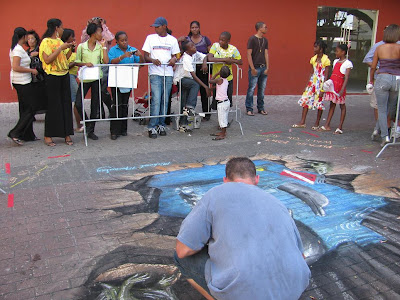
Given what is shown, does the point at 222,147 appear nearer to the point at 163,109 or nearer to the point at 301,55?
the point at 163,109

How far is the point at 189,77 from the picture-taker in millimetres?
8078

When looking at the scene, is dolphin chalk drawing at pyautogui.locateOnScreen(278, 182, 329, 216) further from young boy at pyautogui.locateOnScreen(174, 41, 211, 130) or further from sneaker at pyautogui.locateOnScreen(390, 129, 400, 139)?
young boy at pyautogui.locateOnScreen(174, 41, 211, 130)

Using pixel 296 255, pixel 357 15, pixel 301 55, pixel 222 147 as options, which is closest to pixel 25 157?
pixel 222 147

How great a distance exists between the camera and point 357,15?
13.2 metres

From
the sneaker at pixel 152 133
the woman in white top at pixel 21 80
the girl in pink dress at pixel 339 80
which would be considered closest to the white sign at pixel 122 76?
the sneaker at pixel 152 133

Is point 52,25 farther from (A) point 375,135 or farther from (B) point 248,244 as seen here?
(A) point 375,135

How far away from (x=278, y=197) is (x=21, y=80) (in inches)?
185

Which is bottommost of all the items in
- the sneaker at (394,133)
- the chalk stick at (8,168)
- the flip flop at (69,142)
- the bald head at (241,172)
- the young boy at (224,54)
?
the chalk stick at (8,168)

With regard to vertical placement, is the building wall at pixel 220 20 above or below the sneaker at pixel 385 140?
above

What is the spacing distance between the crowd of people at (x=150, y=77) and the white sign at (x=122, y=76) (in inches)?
6.6

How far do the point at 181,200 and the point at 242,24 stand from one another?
27.0 ft

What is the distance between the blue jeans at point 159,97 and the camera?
25.1 feet

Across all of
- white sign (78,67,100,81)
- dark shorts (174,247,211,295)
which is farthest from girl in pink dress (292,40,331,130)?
dark shorts (174,247,211,295)

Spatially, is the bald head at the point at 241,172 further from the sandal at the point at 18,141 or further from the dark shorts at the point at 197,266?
the sandal at the point at 18,141
